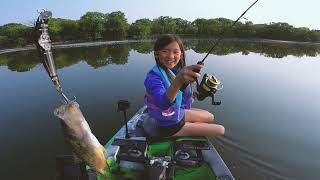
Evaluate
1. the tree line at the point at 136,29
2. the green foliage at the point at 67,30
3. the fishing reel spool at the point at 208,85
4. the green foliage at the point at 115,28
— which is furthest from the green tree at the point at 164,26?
the fishing reel spool at the point at 208,85

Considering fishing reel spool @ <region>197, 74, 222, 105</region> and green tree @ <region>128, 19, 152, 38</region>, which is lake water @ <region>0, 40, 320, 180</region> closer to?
fishing reel spool @ <region>197, 74, 222, 105</region>

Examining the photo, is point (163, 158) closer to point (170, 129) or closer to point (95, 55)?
point (170, 129)

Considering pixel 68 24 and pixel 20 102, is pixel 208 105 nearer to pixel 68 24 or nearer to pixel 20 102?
pixel 20 102

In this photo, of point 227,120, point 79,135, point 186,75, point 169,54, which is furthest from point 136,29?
point 79,135

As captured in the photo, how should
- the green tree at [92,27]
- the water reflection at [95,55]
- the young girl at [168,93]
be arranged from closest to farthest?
the young girl at [168,93], the water reflection at [95,55], the green tree at [92,27]

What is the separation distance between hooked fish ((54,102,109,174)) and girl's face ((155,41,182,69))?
2.48m

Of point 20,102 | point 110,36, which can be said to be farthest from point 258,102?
point 110,36

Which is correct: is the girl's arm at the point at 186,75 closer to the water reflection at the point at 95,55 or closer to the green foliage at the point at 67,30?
the water reflection at the point at 95,55

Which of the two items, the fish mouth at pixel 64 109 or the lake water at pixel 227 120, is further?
the lake water at pixel 227 120

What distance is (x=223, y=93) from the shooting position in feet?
48.8

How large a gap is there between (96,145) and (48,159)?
5947mm

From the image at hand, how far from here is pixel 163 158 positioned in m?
4.96

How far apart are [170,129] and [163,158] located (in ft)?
2.47

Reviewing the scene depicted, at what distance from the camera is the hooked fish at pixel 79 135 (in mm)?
2482
